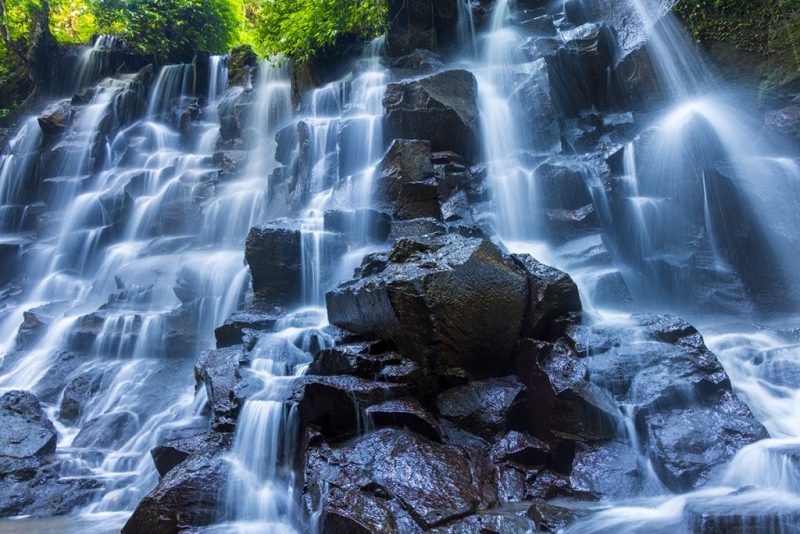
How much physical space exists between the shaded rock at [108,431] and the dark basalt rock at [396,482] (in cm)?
398

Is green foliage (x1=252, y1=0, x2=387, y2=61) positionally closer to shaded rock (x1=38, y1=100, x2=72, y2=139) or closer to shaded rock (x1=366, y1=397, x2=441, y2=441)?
shaded rock (x1=38, y1=100, x2=72, y2=139)

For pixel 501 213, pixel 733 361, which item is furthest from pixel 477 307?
pixel 501 213

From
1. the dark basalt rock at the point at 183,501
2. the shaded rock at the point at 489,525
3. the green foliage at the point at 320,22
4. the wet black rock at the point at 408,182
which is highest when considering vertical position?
the green foliage at the point at 320,22

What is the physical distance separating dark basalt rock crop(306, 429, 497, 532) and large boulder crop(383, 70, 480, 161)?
737 cm

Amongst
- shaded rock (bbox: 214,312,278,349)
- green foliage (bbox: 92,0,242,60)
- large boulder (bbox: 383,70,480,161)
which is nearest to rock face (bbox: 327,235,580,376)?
shaded rock (bbox: 214,312,278,349)

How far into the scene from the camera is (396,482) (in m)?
4.42

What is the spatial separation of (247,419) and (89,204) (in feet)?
41.9

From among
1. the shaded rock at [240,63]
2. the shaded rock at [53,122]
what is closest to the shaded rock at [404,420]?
the shaded rock at [240,63]

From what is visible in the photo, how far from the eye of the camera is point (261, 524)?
4.84 m

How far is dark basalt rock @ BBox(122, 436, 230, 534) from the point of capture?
15.4ft

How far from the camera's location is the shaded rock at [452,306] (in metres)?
5.77

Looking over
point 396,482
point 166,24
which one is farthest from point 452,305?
point 166,24

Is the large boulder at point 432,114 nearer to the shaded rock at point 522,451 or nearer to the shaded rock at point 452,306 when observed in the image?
the shaded rock at point 452,306

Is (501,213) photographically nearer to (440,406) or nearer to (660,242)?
(660,242)
